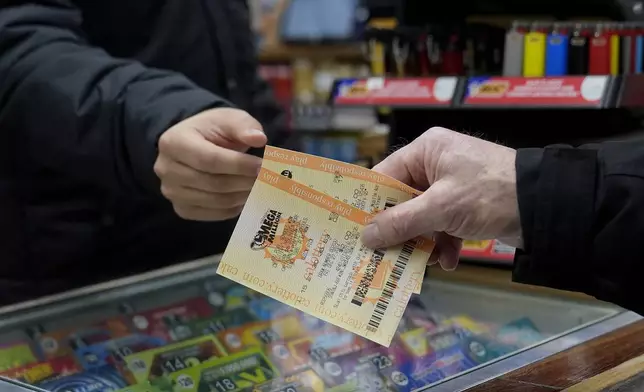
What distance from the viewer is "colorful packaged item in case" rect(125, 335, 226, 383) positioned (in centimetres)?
91

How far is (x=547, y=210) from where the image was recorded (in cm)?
69

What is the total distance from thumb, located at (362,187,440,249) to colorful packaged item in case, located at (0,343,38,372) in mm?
459

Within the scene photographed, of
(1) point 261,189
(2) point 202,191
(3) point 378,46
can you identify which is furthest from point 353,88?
(1) point 261,189

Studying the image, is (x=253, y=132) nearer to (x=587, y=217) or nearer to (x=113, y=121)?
(x=113, y=121)

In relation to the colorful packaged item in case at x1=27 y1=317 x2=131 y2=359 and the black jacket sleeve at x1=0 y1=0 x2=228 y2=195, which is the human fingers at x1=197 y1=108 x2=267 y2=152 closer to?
the black jacket sleeve at x1=0 y1=0 x2=228 y2=195

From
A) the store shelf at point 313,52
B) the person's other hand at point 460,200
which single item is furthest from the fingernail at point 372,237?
the store shelf at point 313,52

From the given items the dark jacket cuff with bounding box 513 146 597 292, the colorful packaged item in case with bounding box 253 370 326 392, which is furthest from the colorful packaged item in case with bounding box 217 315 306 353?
the dark jacket cuff with bounding box 513 146 597 292

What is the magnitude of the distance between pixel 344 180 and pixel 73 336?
467 mm

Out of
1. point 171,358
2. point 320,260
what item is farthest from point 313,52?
point 320,260

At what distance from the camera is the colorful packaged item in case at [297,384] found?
0.86 meters

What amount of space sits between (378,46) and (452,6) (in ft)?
0.59

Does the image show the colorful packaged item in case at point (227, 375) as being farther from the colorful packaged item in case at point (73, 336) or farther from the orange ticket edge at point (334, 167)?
the orange ticket edge at point (334, 167)

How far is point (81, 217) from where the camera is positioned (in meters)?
1.33

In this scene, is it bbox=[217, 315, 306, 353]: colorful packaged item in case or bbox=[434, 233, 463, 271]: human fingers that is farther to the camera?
bbox=[217, 315, 306, 353]: colorful packaged item in case
